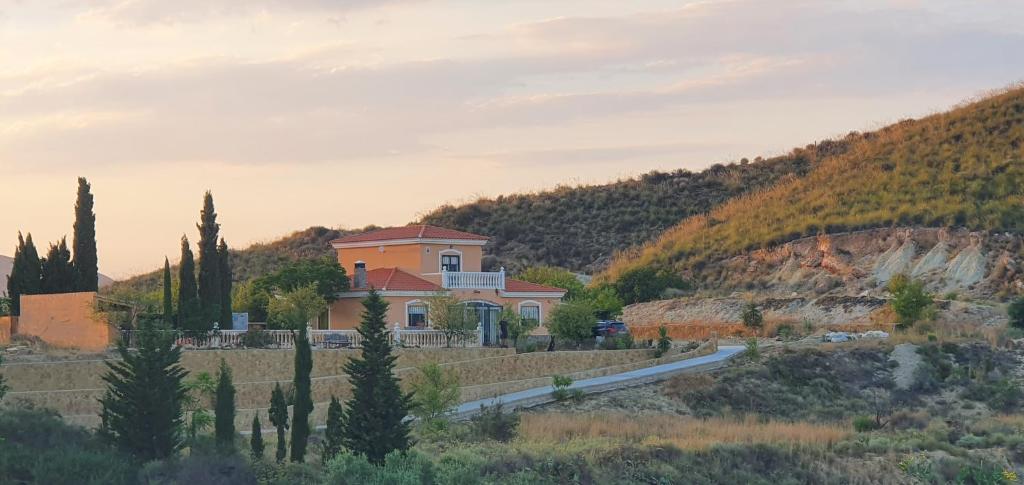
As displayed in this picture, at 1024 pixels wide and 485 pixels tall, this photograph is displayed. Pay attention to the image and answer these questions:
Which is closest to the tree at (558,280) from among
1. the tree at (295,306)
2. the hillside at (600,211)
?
the tree at (295,306)

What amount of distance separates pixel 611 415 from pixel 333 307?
46.5ft

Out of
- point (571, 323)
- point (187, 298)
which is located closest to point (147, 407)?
point (187, 298)

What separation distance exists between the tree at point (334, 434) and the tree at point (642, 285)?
4059cm

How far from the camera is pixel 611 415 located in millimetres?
44312

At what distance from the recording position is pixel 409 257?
57625 mm

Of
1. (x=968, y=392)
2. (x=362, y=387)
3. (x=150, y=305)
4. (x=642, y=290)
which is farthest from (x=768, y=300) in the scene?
(x=362, y=387)

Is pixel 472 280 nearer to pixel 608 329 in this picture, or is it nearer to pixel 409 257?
pixel 409 257

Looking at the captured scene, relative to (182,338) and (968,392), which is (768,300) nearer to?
(968,392)

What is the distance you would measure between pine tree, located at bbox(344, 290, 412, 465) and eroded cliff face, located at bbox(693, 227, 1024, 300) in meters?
39.7

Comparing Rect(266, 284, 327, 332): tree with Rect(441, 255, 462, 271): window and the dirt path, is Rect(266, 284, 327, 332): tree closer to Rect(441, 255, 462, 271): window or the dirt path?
Rect(441, 255, 462, 271): window

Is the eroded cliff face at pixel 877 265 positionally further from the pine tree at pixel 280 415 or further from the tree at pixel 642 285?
the pine tree at pixel 280 415

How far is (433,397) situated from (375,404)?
24.0 feet

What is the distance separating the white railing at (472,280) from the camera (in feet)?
182

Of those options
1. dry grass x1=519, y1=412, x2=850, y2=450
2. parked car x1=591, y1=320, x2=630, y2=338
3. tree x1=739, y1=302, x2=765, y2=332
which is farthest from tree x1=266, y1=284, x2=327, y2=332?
tree x1=739, y1=302, x2=765, y2=332
